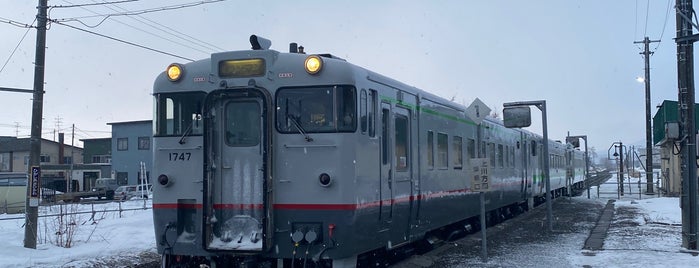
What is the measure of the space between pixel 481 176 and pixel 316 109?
402 centimetres

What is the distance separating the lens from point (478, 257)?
432 inches

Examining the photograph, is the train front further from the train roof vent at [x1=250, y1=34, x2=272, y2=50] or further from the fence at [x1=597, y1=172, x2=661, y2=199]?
the fence at [x1=597, y1=172, x2=661, y2=199]

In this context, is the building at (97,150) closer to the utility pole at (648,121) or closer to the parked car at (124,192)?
the parked car at (124,192)

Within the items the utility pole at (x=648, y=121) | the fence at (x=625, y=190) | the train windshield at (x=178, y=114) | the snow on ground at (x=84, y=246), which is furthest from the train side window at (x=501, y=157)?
the utility pole at (x=648, y=121)

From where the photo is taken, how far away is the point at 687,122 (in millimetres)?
11852

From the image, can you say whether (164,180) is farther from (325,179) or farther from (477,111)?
(477,111)

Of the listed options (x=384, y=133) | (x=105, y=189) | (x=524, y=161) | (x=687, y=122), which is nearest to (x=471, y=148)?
(x=687, y=122)

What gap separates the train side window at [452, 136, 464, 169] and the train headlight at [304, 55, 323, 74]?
4911 mm

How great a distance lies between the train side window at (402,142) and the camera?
8906mm

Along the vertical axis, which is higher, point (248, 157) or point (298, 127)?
point (298, 127)

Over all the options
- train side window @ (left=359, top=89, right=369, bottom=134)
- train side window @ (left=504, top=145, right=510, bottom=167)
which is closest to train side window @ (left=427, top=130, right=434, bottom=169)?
train side window @ (left=359, top=89, right=369, bottom=134)

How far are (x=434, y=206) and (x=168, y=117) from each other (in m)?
4.67

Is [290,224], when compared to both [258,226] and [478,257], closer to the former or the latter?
[258,226]

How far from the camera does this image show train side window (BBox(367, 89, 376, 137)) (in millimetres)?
7840
